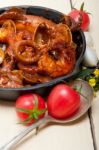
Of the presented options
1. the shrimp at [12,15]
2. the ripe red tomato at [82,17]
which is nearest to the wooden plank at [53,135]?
the shrimp at [12,15]

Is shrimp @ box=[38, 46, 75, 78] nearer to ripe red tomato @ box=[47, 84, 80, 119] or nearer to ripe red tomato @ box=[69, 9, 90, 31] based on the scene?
ripe red tomato @ box=[47, 84, 80, 119]

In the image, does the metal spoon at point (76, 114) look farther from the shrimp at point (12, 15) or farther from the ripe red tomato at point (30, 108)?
the shrimp at point (12, 15)

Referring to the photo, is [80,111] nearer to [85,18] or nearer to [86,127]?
[86,127]

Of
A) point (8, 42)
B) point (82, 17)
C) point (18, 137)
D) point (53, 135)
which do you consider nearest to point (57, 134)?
point (53, 135)

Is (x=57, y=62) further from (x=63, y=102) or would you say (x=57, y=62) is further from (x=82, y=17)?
(x=82, y=17)

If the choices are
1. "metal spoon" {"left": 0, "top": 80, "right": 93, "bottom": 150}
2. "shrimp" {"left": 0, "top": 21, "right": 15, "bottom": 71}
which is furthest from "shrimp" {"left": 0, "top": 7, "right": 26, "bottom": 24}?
"metal spoon" {"left": 0, "top": 80, "right": 93, "bottom": 150}

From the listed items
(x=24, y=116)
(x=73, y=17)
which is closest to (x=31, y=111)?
(x=24, y=116)
